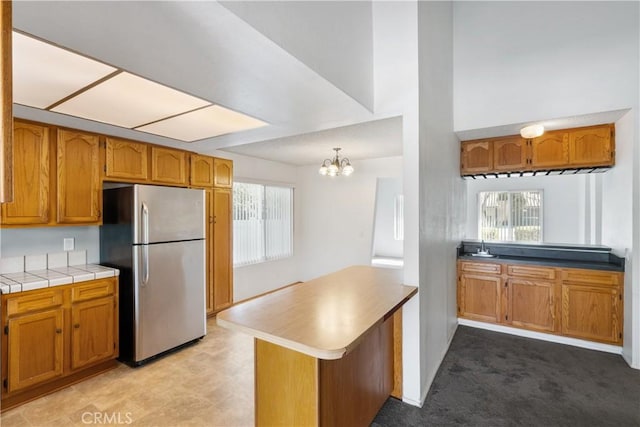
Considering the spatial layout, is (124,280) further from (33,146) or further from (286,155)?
(286,155)

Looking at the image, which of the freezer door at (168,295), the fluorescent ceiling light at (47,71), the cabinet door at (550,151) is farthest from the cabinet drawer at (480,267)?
the fluorescent ceiling light at (47,71)

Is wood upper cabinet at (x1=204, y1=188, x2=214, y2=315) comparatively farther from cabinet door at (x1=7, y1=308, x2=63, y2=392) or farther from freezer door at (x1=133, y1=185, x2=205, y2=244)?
cabinet door at (x1=7, y1=308, x2=63, y2=392)

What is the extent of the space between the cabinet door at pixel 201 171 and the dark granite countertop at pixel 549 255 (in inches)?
140

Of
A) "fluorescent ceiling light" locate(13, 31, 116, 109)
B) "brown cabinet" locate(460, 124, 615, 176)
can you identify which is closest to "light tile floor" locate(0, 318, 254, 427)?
"fluorescent ceiling light" locate(13, 31, 116, 109)

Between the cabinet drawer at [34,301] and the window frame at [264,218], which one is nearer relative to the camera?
the cabinet drawer at [34,301]

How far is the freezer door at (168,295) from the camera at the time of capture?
2877 millimetres

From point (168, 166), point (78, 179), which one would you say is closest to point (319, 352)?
point (78, 179)

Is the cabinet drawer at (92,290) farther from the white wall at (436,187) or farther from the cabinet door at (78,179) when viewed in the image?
the white wall at (436,187)

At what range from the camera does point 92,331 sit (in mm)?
2701

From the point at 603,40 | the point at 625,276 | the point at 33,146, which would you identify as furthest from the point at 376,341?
the point at 603,40

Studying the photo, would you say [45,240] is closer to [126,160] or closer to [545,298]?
[126,160]

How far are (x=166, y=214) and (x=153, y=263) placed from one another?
516mm

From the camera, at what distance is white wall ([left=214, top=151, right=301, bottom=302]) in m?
4.68

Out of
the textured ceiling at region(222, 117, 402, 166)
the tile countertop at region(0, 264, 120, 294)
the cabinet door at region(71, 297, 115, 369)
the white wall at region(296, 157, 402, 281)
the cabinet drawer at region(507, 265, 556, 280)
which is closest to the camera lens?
the tile countertop at region(0, 264, 120, 294)
